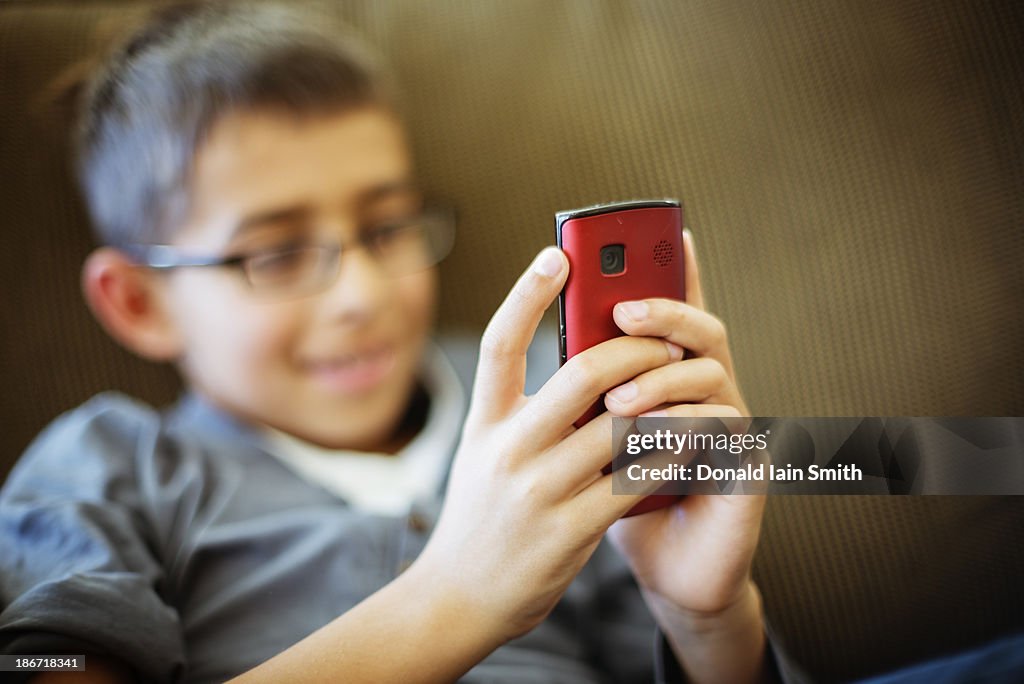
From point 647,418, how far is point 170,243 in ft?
1.41

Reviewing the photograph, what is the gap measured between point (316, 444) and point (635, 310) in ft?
1.13

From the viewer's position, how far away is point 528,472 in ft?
1.22

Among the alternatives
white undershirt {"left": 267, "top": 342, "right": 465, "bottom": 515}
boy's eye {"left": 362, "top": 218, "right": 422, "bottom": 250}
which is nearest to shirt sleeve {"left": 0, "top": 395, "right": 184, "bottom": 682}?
white undershirt {"left": 267, "top": 342, "right": 465, "bottom": 515}

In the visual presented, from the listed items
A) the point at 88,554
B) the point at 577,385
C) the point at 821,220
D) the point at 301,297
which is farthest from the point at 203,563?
the point at 821,220

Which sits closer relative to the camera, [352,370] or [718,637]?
[718,637]

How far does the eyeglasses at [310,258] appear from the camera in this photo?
1.84 feet

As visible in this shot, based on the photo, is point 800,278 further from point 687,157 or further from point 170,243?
point 170,243

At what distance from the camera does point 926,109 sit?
522mm

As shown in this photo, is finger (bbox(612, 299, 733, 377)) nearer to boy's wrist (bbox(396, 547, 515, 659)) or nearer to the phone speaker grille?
the phone speaker grille

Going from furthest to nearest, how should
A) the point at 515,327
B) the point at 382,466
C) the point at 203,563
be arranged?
the point at 382,466 → the point at 203,563 → the point at 515,327

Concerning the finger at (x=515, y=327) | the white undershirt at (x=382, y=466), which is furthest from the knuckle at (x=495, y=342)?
the white undershirt at (x=382, y=466)

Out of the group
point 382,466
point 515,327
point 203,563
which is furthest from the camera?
point 382,466

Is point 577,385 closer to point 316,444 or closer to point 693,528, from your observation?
point 693,528

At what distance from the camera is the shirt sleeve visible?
0.38 metres
